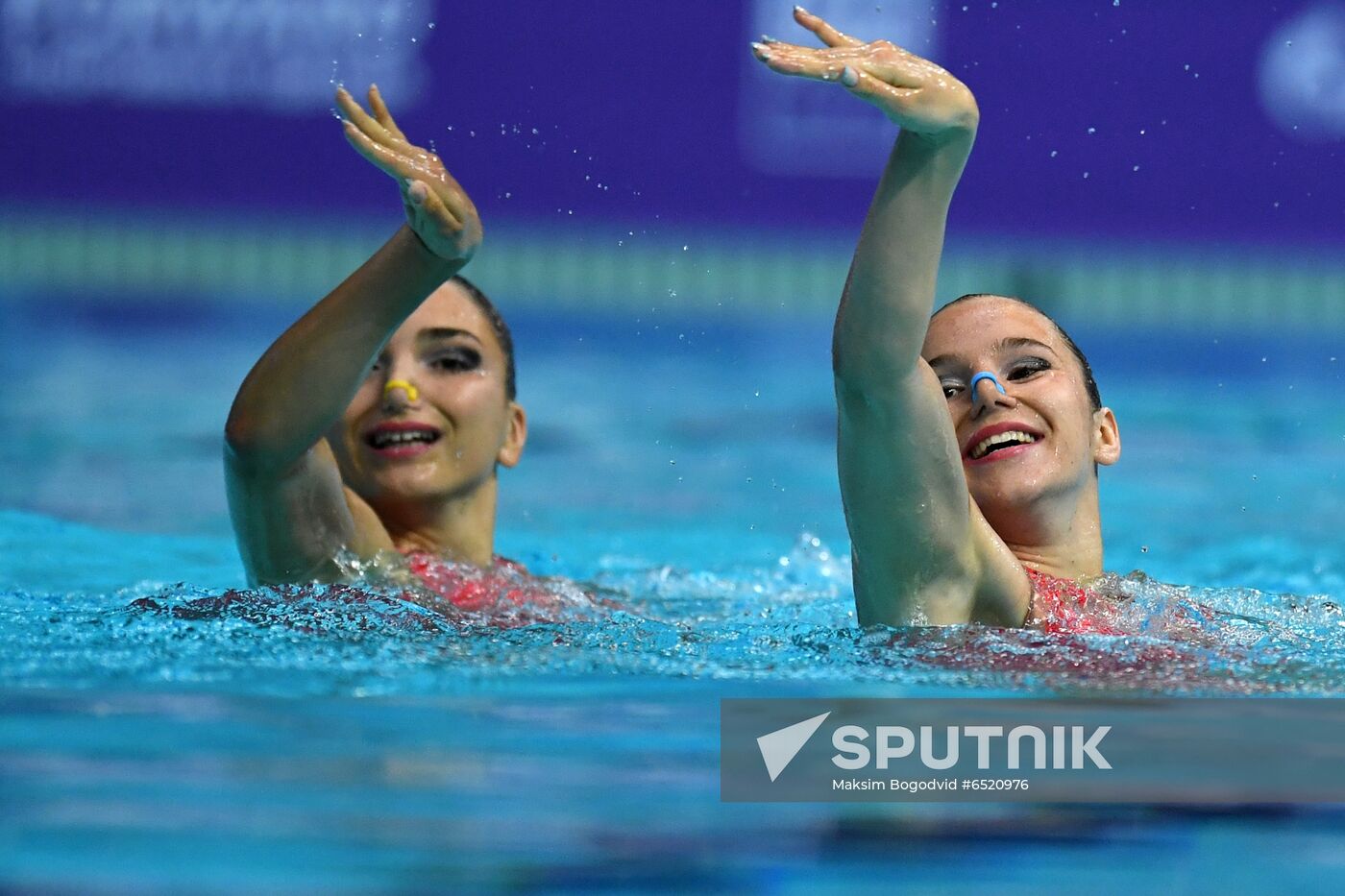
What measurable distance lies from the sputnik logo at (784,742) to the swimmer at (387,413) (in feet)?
2.95

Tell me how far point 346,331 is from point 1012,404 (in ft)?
3.41

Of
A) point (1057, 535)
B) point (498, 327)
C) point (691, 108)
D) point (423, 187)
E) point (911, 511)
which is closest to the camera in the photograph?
point (911, 511)

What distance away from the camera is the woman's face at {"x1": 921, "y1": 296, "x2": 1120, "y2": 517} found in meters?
2.77

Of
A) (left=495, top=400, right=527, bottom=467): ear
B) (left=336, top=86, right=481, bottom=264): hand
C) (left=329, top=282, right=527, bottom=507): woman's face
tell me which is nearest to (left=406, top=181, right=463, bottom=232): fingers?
(left=336, top=86, right=481, bottom=264): hand

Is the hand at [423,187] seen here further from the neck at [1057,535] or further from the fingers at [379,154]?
the neck at [1057,535]

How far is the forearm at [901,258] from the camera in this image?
7.38 feet

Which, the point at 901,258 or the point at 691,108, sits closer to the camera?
the point at 901,258

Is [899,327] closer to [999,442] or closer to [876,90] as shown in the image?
[876,90]

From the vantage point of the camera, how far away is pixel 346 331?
8.90 ft

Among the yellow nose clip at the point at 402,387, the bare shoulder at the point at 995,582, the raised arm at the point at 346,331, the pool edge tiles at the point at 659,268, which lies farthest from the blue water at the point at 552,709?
the pool edge tiles at the point at 659,268

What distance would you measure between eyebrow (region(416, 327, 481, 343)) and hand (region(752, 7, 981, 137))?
139 centimetres

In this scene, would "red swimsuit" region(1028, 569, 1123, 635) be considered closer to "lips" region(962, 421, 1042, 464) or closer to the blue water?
the blue water

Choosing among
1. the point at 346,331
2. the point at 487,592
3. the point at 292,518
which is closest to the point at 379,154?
the point at 346,331

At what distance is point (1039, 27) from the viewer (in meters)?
8.00
